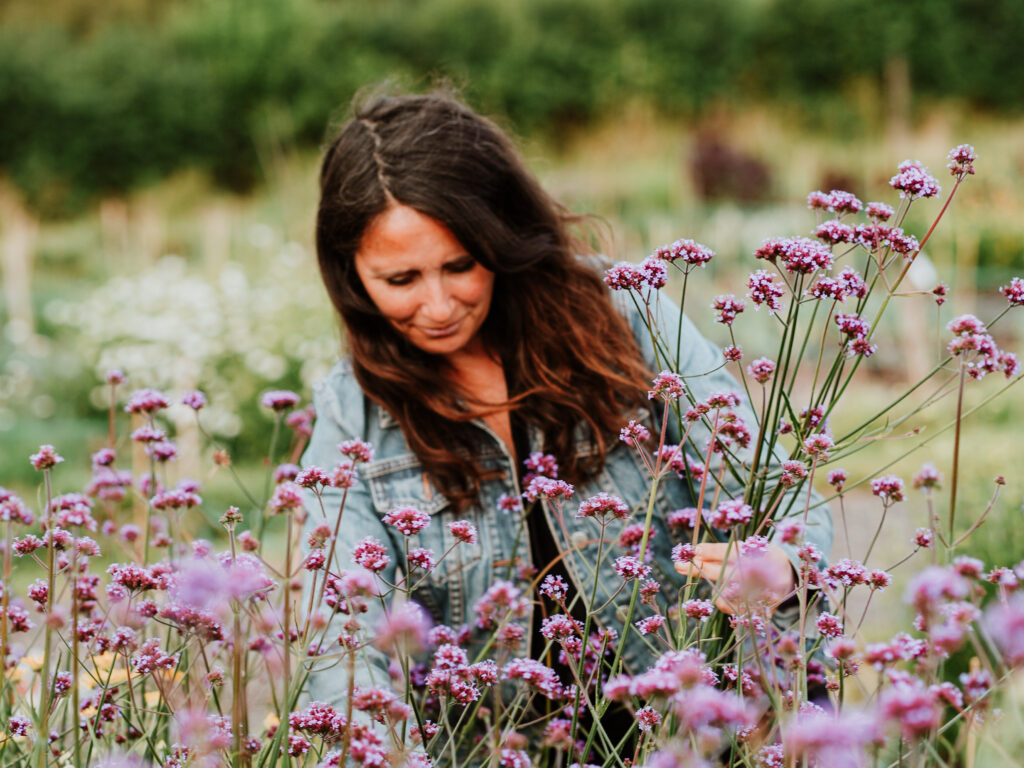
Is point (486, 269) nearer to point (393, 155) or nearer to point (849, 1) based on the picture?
point (393, 155)

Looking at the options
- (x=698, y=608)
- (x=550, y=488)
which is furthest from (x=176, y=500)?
(x=698, y=608)

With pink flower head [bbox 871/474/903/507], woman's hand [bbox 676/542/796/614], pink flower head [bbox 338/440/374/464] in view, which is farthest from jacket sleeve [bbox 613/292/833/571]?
pink flower head [bbox 338/440/374/464]

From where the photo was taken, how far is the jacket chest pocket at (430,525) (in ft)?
7.53

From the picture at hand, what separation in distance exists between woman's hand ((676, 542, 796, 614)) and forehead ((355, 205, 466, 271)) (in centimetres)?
88

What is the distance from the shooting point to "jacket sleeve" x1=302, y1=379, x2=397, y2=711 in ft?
5.99

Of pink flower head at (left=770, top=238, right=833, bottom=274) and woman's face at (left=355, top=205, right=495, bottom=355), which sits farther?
woman's face at (left=355, top=205, right=495, bottom=355)

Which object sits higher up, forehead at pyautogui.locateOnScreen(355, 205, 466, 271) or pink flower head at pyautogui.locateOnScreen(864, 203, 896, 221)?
forehead at pyautogui.locateOnScreen(355, 205, 466, 271)

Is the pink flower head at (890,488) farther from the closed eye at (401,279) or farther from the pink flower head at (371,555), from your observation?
the closed eye at (401,279)

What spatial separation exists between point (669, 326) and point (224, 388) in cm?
473

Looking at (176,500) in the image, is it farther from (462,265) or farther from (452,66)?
(452,66)

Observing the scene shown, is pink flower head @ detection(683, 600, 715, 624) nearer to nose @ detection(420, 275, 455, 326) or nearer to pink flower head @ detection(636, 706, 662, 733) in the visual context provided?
pink flower head @ detection(636, 706, 662, 733)

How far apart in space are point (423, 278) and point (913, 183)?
106cm

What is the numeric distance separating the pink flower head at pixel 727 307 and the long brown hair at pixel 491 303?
0.85 m

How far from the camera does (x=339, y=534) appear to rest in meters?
2.12
